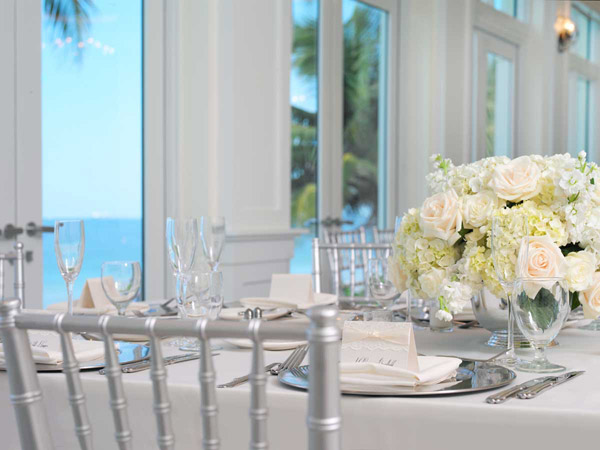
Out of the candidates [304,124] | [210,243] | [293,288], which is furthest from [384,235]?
[210,243]

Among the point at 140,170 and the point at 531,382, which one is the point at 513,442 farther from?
the point at 140,170

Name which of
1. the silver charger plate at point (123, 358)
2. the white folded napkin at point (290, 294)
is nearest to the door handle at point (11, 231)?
the white folded napkin at point (290, 294)

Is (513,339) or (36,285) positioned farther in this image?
(36,285)

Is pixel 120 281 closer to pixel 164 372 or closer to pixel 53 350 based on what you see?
pixel 53 350

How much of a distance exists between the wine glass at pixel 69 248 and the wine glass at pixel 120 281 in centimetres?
6

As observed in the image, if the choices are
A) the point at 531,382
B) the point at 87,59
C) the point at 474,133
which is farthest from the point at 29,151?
the point at 474,133

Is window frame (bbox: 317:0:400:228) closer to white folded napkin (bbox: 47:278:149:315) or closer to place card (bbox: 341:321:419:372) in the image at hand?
white folded napkin (bbox: 47:278:149:315)

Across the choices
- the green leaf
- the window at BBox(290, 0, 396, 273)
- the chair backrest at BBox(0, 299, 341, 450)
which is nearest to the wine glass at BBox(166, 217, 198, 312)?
the green leaf

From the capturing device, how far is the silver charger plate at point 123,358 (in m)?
1.28

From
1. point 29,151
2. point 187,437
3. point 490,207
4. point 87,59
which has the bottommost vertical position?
point 187,437

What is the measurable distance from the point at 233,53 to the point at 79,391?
3112 mm

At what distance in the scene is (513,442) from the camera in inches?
40.3

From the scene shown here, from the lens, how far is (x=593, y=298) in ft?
4.57

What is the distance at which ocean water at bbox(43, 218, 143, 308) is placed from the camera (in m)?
3.21
